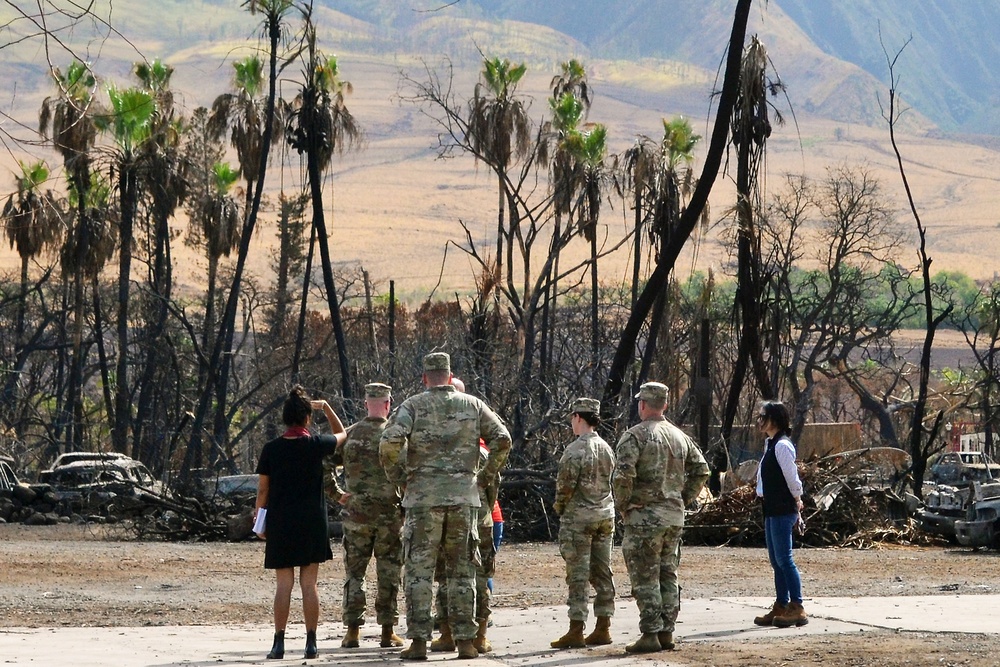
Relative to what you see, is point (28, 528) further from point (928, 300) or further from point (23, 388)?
point (23, 388)

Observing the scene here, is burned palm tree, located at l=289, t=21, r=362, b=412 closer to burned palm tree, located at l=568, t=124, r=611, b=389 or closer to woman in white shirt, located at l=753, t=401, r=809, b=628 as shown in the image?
burned palm tree, located at l=568, t=124, r=611, b=389

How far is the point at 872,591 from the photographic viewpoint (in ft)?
50.0

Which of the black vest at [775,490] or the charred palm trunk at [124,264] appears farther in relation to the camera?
the charred palm trunk at [124,264]

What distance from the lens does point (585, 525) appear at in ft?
35.5

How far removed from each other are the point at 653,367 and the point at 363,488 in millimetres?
41519

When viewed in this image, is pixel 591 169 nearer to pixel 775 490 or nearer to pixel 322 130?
pixel 322 130

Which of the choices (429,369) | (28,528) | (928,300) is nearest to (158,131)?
(28,528)

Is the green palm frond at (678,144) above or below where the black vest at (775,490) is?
above

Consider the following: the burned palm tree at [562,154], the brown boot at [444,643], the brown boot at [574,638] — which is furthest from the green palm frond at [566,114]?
the brown boot at [444,643]

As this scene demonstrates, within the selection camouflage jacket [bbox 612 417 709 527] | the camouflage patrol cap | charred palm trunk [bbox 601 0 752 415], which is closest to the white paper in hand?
the camouflage patrol cap

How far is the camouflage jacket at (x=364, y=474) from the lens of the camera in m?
10.7

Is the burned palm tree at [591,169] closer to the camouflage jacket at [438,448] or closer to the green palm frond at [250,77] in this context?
the green palm frond at [250,77]

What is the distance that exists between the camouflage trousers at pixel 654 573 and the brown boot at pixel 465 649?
1.21 m

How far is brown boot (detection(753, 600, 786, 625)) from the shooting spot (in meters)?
11.5
